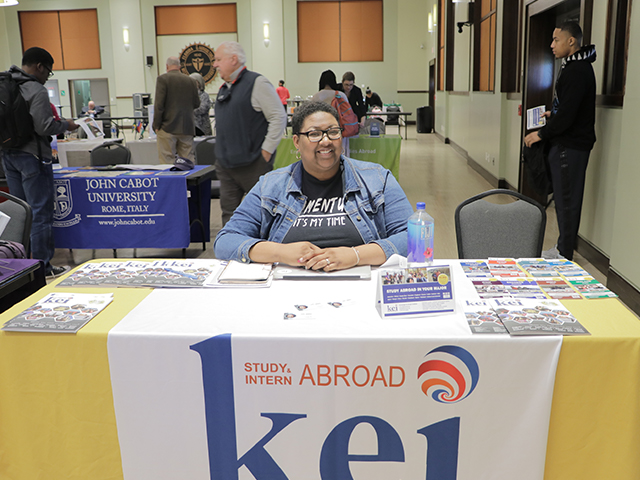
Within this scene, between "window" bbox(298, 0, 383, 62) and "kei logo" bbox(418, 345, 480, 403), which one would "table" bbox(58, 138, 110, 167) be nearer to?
"kei logo" bbox(418, 345, 480, 403)

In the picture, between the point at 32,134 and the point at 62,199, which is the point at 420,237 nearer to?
the point at 32,134

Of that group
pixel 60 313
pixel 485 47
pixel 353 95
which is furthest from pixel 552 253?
Answer: pixel 485 47

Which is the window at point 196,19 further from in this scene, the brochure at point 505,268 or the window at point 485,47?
the brochure at point 505,268

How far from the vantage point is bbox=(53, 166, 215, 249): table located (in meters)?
4.19

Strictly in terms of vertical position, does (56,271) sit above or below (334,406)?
below

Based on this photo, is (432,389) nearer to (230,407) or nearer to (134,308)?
(230,407)

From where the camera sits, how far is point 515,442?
140 cm

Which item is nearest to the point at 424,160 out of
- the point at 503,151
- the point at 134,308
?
the point at 503,151

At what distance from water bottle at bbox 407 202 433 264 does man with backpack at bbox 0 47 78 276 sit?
9.46ft

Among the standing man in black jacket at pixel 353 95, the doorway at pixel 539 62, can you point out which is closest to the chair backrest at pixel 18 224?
the doorway at pixel 539 62

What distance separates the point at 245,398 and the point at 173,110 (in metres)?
5.35

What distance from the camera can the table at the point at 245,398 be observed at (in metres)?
1.38

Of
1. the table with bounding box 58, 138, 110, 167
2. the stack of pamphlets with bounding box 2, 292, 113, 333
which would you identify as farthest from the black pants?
the table with bounding box 58, 138, 110, 167

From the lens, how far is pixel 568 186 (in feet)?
13.0
